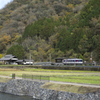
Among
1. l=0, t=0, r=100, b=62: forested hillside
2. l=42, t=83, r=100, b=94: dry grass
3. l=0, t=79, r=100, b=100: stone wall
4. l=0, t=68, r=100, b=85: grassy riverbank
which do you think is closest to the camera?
l=0, t=79, r=100, b=100: stone wall

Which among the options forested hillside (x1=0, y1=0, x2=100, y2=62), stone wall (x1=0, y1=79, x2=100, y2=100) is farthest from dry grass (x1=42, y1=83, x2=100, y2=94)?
forested hillside (x1=0, y1=0, x2=100, y2=62)

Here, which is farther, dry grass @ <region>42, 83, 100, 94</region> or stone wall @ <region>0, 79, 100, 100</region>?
dry grass @ <region>42, 83, 100, 94</region>

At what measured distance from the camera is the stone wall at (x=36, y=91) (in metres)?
19.2

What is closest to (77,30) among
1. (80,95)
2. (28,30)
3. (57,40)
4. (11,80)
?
(57,40)

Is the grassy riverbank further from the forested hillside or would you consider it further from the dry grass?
the forested hillside

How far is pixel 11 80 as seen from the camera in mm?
30188

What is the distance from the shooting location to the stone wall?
62.8 ft

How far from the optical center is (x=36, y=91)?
82.7 feet

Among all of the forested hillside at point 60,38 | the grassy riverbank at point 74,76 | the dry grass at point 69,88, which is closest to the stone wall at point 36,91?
the dry grass at point 69,88

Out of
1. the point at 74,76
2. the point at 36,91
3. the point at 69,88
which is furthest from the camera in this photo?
the point at 74,76

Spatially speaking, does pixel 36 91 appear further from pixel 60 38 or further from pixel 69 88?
pixel 60 38

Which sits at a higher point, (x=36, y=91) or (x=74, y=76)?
(x=74, y=76)

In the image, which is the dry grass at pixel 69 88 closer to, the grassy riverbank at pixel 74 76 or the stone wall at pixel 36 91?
the stone wall at pixel 36 91

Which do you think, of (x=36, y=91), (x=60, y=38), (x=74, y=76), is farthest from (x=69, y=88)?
(x=60, y=38)
